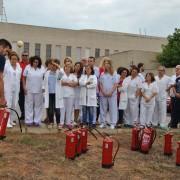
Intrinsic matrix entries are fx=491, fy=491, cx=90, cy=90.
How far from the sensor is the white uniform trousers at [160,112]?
14.2m

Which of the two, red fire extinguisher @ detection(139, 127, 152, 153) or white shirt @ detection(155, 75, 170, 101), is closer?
red fire extinguisher @ detection(139, 127, 152, 153)

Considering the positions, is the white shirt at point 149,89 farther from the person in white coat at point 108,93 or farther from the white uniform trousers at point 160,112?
the person in white coat at point 108,93

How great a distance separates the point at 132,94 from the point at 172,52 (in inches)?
1810

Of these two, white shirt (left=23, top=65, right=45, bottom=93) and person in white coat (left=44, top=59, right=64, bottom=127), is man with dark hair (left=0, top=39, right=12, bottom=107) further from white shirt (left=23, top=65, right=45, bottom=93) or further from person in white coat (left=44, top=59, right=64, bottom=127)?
person in white coat (left=44, top=59, right=64, bottom=127)

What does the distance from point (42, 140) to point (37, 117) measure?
2.33 metres

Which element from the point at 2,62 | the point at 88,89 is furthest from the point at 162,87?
the point at 2,62

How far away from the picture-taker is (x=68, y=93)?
12500 mm

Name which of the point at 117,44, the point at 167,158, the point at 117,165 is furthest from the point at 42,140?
the point at 117,44

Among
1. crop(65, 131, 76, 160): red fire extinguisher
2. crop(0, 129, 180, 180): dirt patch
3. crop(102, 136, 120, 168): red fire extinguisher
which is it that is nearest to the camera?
crop(0, 129, 180, 180): dirt patch

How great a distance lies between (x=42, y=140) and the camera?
405 inches

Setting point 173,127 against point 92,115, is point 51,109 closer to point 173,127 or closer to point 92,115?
point 92,115

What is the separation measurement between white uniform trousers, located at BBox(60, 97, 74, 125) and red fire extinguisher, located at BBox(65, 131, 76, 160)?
357 centimetres

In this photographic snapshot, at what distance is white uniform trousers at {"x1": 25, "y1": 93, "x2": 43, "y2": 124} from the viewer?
40.8 feet

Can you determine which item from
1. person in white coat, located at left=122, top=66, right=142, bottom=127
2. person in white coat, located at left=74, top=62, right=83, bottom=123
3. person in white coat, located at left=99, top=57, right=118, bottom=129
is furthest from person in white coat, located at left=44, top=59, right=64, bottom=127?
person in white coat, located at left=122, top=66, right=142, bottom=127
